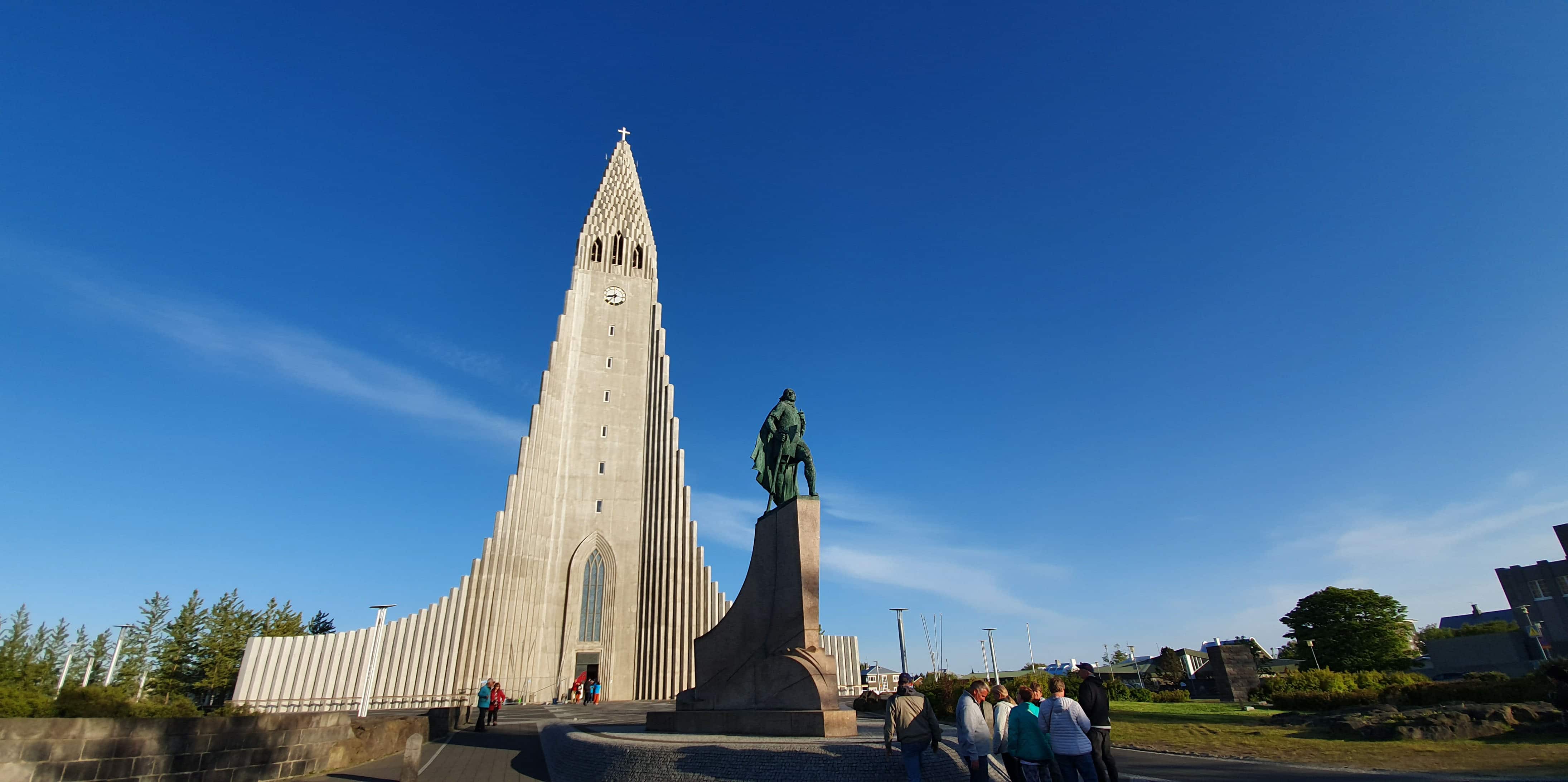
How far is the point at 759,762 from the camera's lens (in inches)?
297

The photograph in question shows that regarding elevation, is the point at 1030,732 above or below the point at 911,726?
below

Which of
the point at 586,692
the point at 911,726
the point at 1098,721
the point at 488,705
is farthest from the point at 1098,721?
the point at 586,692

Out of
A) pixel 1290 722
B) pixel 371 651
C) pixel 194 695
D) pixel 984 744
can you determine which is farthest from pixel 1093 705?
pixel 194 695

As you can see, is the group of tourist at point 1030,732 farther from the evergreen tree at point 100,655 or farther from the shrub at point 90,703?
the evergreen tree at point 100,655

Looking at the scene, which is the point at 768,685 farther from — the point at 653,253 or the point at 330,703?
the point at 653,253

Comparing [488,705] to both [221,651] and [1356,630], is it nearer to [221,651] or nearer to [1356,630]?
[221,651]

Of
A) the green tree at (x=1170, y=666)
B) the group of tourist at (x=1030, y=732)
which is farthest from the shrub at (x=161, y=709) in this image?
the green tree at (x=1170, y=666)

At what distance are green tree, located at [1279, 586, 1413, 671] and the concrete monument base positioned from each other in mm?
42682

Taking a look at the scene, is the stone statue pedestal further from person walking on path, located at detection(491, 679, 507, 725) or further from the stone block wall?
person walking on path, located at detection(491, 679, 507, 725)

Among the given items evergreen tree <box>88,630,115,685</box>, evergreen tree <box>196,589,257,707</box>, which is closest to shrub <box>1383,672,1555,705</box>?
evergreen tree <box>196,589,257,707</box>

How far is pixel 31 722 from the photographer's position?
6547 millimetres

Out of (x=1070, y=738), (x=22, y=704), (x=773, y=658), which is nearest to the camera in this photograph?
(x=1070, y=738)

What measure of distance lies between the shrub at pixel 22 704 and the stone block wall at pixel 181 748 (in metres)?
2.45

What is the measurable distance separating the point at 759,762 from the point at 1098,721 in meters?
3.60
